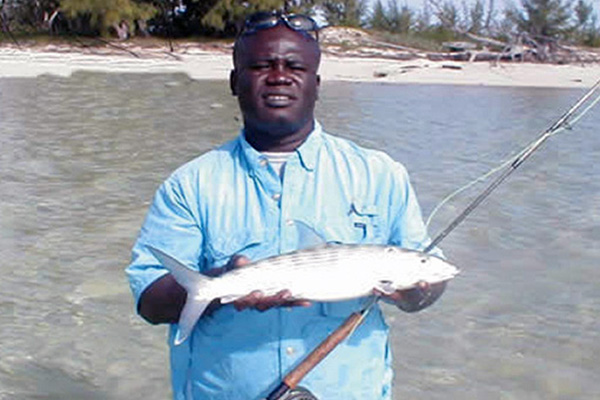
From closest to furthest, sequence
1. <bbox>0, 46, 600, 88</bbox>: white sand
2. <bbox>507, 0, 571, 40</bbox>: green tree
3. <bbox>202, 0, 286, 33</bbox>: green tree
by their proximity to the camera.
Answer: <bbox>0, 46, 600, 88</bbox>: white sand < <bbox>507, 0, 571, 40</bbox>: green tree < <bbox>202, 0, 286, 33</bbox>: green tree

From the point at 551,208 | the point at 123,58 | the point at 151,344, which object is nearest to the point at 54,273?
the point at 151,344

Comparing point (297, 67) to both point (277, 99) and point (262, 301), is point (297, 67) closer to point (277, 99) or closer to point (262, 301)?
point (277, 99)

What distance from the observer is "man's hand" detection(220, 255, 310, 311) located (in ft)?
8.07

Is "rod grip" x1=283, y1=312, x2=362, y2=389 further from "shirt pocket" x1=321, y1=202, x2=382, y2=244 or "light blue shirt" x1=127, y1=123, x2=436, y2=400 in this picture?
"shirt pocket" x1=321, y1=202, x2=382, y2=244

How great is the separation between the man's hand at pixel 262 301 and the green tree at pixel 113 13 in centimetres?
2855

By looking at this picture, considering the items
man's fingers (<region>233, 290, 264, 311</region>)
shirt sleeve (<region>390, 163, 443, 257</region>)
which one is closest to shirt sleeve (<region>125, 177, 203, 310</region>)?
man's fingers (<region>233, 290, 264, 311</region>)

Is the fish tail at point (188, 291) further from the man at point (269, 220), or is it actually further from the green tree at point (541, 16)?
the green tree at point (541, 16)

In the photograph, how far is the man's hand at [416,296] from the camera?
259 centimetres

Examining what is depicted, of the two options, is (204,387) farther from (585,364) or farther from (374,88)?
(374,88)

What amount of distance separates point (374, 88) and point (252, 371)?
2013 cm

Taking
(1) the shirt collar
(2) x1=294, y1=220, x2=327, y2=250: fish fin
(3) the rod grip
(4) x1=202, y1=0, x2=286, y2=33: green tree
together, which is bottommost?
(4) x1=202, y1=0, x2=286, y2=33: green tree

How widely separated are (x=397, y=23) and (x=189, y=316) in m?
35.8

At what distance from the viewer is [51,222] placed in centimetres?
796

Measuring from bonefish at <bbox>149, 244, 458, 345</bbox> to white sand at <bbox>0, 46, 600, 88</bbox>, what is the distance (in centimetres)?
2140
